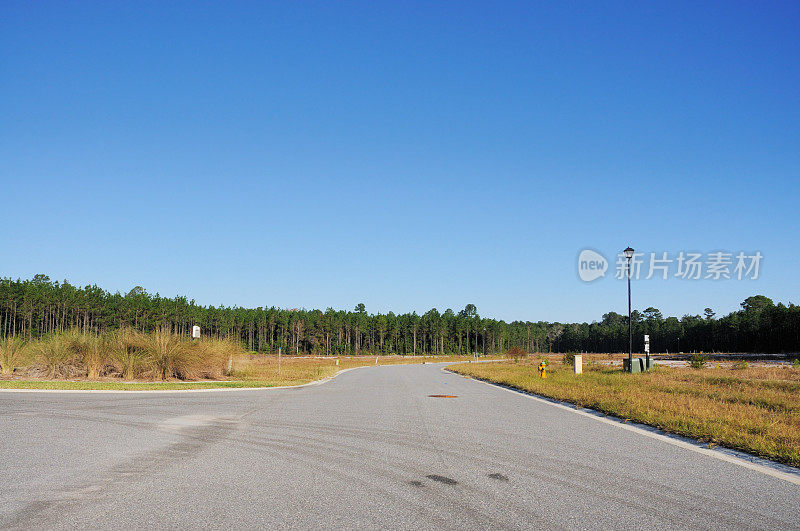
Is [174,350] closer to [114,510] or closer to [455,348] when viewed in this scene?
[114,510]

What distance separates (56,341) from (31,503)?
69.1 ft

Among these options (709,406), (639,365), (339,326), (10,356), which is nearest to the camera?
(709,406)

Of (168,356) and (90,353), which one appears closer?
(90,353)

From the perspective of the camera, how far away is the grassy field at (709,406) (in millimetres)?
9023

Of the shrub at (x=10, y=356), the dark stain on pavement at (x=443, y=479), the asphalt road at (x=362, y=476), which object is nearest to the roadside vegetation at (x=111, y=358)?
the shrub at (x=10, y=356)

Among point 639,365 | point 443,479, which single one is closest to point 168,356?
point 443,479

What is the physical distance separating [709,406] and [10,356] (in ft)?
88.1

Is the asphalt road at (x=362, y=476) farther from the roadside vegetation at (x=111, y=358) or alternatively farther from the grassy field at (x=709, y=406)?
the roadside vegetation at (x=111, y=358)

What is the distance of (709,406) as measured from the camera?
12.8m

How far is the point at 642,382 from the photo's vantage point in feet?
65.4

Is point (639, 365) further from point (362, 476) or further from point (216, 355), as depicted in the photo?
point (362, 476)

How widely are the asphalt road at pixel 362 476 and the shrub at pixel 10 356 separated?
14364 mm

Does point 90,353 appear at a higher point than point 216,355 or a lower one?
higher

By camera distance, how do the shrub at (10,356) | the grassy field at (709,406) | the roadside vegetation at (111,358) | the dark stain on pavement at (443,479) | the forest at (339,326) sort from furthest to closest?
the forest at (339,326) → the shrub at (10,356) → the roadside vegetation at (111,358) → the grassy field at (709,406) → the dark stain on pavement at (443,479)
